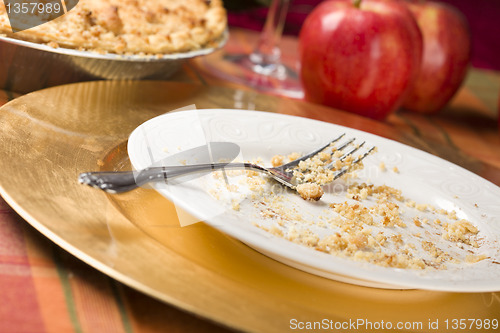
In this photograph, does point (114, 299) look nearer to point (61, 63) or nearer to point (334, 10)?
point (61, 63)

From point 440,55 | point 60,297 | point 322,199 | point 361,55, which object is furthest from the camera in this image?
point 440,55

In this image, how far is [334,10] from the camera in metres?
0.93

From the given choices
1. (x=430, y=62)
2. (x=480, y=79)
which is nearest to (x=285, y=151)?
(x=430, y=62)

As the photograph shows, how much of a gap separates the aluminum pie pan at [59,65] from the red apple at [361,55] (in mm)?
263

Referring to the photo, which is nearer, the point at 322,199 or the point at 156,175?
the point at 156,175

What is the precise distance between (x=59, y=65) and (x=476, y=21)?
183 centimetres

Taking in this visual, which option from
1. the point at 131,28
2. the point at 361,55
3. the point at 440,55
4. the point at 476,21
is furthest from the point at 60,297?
the point at 476,21

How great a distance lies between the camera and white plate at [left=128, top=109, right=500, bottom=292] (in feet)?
1.32

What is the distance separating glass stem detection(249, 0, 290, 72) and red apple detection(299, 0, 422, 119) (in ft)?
0.51

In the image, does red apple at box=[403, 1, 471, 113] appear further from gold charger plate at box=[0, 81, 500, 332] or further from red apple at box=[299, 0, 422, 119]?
gold charger plate at box=[0, 81, 500, 332]

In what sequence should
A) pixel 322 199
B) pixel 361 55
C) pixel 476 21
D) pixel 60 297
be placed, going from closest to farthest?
pixel 60 297
pixel 322 199
pixel 361 55
pixel 476 21

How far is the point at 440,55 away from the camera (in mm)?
1037

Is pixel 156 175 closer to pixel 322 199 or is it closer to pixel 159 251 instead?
pixel 159 251

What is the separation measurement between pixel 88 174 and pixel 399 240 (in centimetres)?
29
